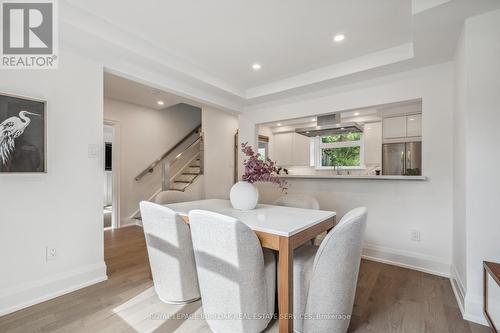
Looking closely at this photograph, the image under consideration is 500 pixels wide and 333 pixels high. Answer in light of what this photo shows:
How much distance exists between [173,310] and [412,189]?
9.10 ft

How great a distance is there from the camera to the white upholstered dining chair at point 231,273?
51.9 inches

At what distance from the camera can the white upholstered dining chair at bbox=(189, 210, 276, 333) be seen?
132 cm

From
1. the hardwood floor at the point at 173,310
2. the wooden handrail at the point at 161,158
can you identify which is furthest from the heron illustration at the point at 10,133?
the wooden handrail at the point at 161,158

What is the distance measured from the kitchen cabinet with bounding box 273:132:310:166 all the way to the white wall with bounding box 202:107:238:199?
1520mm

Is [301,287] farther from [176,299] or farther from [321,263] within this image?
[176,299]

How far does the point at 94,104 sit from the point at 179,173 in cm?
338

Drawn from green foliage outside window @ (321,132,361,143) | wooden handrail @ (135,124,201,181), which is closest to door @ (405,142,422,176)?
green foliage outside window @ (321,132,361,143)

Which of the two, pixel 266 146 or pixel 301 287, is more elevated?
pixel 266 146

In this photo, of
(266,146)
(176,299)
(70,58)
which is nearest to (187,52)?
(70,58)

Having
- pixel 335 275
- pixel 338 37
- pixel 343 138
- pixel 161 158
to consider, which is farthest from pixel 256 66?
pixel 343 138

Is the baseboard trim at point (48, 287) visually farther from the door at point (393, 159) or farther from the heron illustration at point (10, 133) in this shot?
the door at point (393, 159)

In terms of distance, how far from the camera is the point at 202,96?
3.39m

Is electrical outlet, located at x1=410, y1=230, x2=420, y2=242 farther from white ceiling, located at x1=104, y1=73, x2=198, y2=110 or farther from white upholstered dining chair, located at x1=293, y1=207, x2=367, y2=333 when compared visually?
white ceiling, located at x1=104, y1=73, x2=198, y2=110

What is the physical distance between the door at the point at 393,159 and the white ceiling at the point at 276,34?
2550mm
